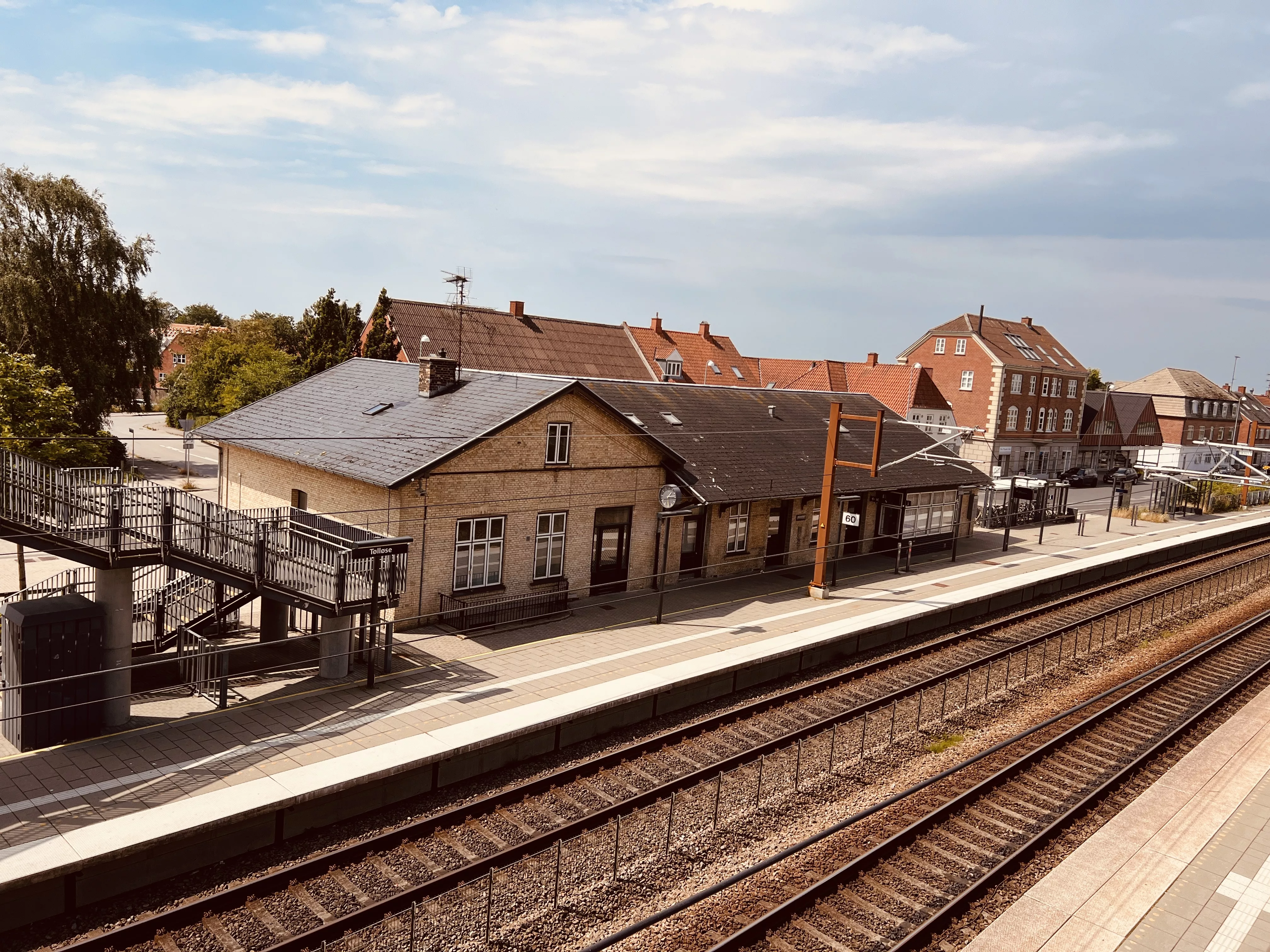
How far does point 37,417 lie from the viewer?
66.6 ft

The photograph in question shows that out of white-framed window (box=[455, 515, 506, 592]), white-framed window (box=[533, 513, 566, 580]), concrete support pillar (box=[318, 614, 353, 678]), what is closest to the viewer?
concrete support pillar (box=[318, 614, 353, 678])

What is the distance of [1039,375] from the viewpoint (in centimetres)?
6338

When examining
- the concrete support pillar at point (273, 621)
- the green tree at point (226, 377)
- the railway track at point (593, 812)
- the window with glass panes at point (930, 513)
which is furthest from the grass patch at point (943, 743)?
the green tree at point (226, 377)

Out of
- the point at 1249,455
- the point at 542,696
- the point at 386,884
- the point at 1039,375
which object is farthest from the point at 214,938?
the point at 1249,455

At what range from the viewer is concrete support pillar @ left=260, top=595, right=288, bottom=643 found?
58.1 feet

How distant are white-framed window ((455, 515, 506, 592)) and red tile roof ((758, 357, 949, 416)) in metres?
37.5

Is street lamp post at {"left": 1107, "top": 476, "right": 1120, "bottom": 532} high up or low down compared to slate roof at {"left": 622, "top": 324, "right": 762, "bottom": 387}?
down

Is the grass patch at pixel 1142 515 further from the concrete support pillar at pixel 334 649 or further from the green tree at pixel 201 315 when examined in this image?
the green tree at pixel 201 315

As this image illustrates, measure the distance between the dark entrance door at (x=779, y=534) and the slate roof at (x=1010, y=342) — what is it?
38.3 m

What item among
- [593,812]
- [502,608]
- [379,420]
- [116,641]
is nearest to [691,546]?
[502,608]

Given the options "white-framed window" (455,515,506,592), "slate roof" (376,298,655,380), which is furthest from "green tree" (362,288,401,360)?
"white-framed window" (455,515,506,592)

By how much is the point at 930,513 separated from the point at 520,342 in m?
25.4

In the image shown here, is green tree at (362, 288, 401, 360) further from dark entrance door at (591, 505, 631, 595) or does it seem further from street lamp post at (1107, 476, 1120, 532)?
street lamp post at (1107, 476, 1120, 532)

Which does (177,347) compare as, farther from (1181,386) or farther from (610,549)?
(1181,386)
